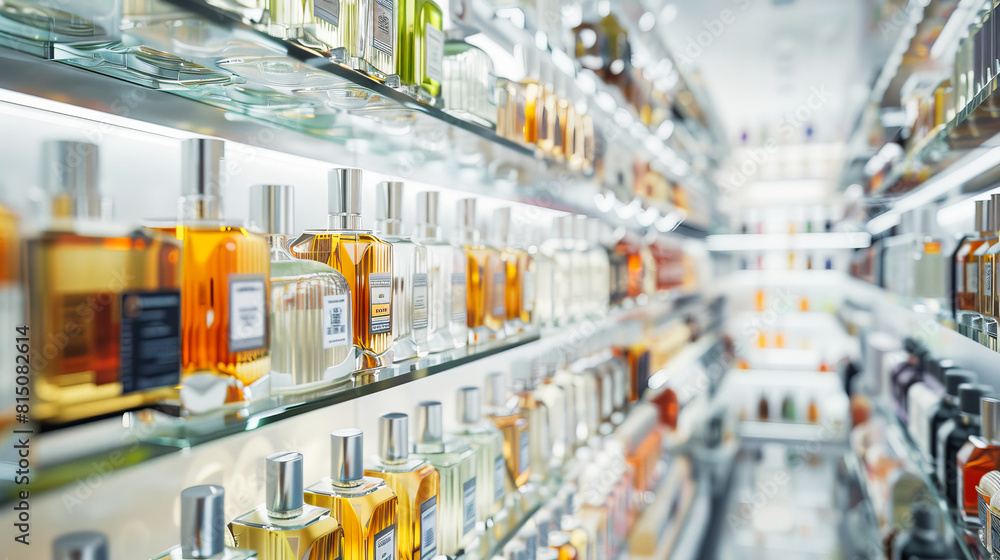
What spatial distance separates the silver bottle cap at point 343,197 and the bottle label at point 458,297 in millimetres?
320

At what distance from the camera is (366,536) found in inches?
38.9

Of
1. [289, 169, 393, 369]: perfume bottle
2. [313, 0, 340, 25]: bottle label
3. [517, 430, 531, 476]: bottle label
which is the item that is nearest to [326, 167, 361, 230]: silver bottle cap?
[289, 169, 393, 369]: perfume bottle

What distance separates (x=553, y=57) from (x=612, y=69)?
32cm

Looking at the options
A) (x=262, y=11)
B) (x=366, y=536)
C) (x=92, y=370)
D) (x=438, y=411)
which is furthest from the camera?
(x=438, y=411)

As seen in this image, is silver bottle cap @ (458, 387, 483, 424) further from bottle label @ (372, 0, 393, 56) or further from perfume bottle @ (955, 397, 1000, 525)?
perfume bottle @ (955, 397, 1000, 525)

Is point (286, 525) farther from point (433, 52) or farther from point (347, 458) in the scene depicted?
point (433, 52)

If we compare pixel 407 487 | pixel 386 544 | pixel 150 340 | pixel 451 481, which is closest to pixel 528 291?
pixel 451 481

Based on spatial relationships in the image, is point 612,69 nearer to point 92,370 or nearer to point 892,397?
point 892,397

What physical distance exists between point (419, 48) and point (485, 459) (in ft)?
2.79

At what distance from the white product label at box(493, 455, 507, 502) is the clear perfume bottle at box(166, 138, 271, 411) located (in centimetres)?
86

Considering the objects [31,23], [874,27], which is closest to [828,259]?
[874,27]

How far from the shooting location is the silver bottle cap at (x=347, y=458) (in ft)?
3.40

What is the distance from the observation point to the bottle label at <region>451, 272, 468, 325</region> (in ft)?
4.30

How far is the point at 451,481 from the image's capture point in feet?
4.28
